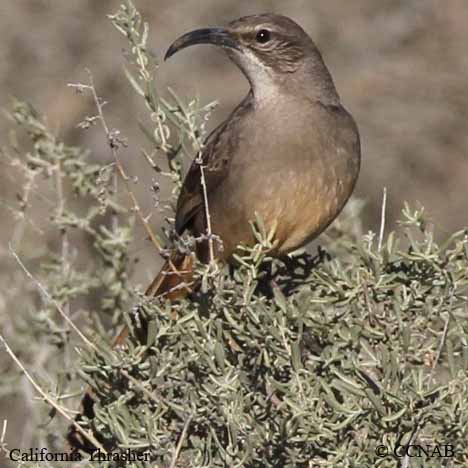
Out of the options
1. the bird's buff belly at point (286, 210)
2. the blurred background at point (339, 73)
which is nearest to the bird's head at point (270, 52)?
the bird's buff belly at point (286, 210)

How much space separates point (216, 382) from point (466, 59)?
6.16 metres

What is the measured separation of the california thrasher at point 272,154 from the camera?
516 centimetres

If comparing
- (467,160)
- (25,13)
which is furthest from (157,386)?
(25,13)

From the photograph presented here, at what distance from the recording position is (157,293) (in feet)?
17.3

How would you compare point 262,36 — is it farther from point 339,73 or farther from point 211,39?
point 339,73

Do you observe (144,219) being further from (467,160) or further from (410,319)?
(467,160)

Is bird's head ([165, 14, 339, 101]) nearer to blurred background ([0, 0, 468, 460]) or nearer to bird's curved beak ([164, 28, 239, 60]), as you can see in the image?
bird's curved beak ([164, 28, 239, 60])

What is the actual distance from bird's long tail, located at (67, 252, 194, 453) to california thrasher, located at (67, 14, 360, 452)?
0.5 inches

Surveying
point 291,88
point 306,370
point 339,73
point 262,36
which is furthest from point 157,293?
point 339,73

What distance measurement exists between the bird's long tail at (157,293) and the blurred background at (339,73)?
3552 millimetres

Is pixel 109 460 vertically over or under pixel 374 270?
under

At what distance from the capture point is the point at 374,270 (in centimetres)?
437

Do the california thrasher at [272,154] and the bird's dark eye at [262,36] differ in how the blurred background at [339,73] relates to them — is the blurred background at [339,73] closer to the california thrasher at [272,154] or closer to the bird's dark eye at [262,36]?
the california thrasher at [272,154]

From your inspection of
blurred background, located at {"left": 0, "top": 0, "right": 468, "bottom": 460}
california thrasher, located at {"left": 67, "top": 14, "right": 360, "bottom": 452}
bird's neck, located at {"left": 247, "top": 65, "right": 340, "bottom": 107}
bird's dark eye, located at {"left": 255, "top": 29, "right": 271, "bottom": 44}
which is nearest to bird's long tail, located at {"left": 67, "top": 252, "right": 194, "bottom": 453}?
california thrasher, located at {"left": 67, "top": 14, "right": 360, "bottom": 452}
